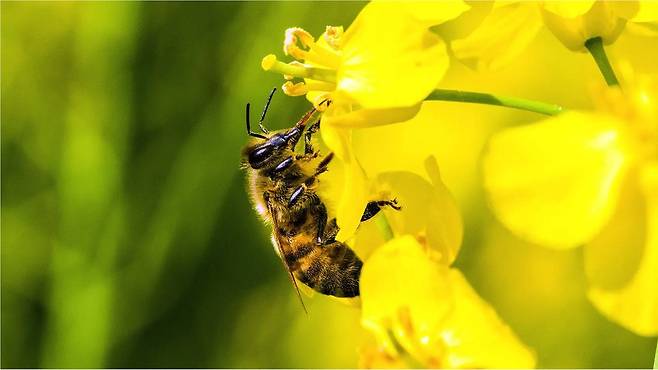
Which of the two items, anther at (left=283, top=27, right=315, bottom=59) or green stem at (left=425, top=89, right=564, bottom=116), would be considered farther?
anther at (left=283, top=27, right=315, bottom=59)

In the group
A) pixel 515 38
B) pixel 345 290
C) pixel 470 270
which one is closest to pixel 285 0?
pixel 470 270

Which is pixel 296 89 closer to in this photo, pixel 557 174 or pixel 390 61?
pixel 390 61

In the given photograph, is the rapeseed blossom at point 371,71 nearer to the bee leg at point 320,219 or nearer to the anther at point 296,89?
the anther at point 296,89

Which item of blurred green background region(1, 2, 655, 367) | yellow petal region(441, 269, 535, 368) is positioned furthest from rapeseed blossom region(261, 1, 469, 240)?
blurred green background region(1, 2, 655, 367)

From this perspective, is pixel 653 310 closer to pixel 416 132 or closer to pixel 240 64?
pixel 240 64

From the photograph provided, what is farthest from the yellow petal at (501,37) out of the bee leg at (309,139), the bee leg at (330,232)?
the bee leg at (330,232)

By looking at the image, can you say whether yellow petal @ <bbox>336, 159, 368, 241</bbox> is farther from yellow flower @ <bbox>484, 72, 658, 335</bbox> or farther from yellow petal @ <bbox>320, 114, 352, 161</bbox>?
yellow flower @ <bbox>484, 72, 658, 335</bbox>
